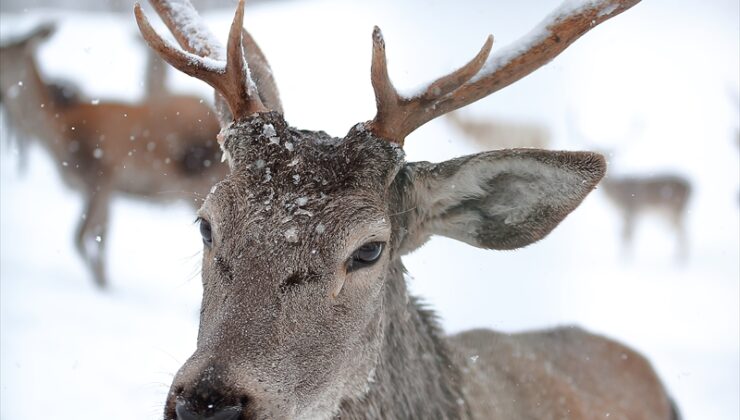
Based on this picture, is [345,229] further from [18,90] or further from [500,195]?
[18,90]

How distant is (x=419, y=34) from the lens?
1145 centimetres

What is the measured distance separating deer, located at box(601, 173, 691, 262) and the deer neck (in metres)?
9.79

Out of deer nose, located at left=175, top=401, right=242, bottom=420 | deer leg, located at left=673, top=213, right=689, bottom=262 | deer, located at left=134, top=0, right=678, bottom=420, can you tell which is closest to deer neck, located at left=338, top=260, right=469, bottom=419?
deer, located at left=134, top=0, right=678, bottom=420

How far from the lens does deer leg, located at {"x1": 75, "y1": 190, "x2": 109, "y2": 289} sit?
915 cm

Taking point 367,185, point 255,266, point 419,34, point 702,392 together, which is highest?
point 419,34

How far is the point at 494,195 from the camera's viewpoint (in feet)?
10.8

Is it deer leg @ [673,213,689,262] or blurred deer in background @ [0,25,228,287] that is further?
deer leg @ [673,213,689,262]

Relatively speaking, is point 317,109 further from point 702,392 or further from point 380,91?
point 380,91

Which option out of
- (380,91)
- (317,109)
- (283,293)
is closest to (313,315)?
(283,293)

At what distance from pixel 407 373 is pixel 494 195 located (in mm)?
822

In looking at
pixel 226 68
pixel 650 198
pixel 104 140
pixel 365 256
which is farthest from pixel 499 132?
pixel 365 256

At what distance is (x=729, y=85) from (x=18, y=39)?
32.1ft

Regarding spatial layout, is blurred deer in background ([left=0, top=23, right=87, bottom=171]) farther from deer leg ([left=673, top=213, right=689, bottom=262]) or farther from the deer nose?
deer leg ([left=673, top=213, right=689, bottom=262])

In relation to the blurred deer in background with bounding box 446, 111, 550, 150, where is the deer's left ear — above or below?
below
